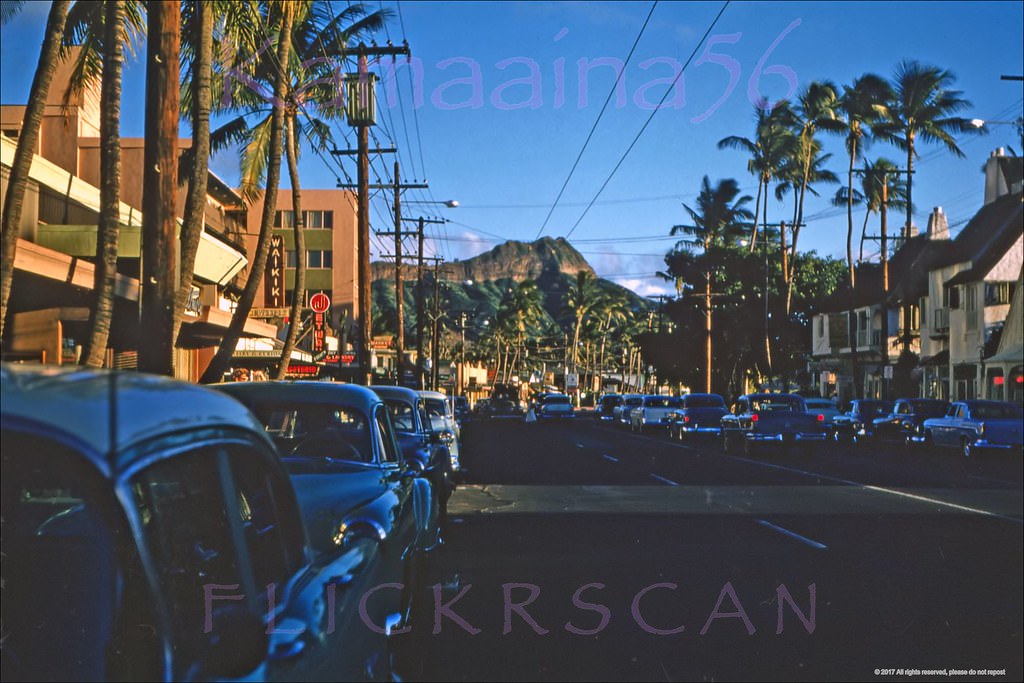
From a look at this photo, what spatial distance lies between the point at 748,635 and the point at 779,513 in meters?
7.53

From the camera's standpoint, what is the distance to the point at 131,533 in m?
2.27

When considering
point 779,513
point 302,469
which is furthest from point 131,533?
point 779,513

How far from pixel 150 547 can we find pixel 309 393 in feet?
18.0

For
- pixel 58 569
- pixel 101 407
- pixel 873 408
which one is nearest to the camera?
pixel 101 407

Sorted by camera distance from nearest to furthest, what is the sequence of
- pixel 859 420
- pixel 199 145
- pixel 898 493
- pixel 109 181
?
pixel 109 181 → pixel 898 493 → pixel 199 145 → pixel 859 420

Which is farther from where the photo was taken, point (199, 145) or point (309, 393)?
point (199, 145)

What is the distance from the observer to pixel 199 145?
18.4 m

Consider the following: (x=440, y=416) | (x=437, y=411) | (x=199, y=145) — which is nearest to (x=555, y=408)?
(x=437, y=411)

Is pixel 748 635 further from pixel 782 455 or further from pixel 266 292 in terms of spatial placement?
pixel 266 292

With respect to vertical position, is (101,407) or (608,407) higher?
(101,407)

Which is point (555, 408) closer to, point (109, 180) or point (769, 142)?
point (769, 142)

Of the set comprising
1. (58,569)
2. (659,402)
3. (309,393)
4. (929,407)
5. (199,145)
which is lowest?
(659,402)

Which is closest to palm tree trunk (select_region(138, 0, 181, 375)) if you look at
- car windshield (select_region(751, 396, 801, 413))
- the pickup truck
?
the pickup truck

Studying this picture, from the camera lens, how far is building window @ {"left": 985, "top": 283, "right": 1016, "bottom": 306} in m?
48.6
